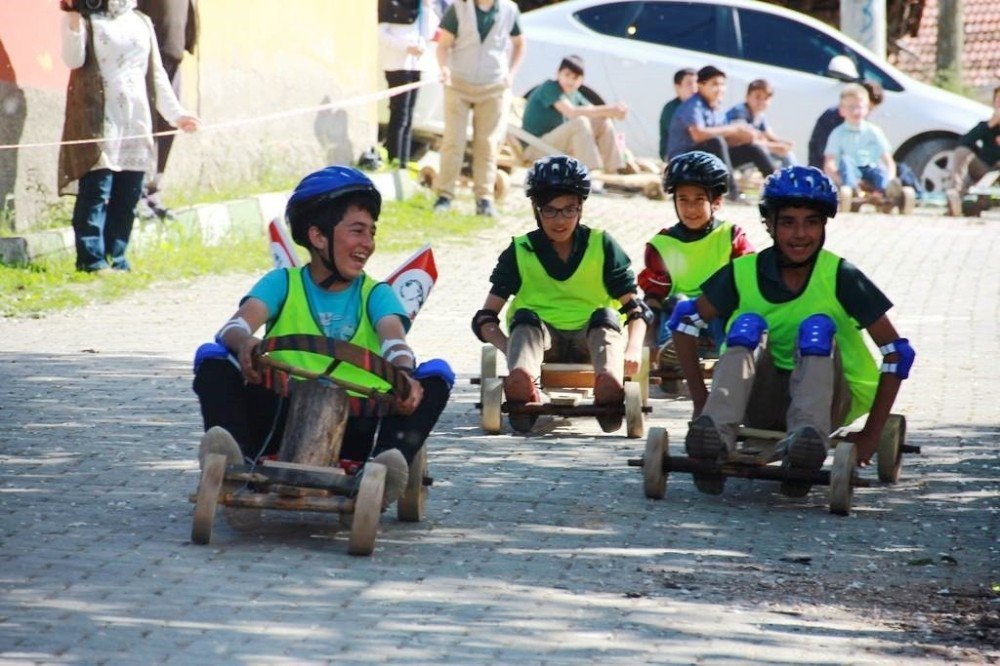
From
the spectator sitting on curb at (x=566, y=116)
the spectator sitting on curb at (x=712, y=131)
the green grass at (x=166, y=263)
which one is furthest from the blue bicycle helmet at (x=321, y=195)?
the spectator sitting on curb at (x=712, y=131)

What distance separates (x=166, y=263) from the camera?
14.0m

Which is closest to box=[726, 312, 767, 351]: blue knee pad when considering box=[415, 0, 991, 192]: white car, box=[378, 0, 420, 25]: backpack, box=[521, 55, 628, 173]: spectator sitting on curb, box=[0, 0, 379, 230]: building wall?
box=[0, 0, 379, 230]: building wall

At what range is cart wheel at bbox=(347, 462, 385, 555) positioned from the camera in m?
6.36

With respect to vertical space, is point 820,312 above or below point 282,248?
below

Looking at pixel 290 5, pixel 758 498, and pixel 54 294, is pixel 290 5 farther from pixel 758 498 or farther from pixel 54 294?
pixel 758 498

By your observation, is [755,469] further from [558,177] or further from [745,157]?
[745,157]

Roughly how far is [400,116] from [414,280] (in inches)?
454

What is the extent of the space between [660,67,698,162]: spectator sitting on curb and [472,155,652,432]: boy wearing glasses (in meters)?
10.8

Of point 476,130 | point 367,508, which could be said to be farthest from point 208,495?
point 476,130

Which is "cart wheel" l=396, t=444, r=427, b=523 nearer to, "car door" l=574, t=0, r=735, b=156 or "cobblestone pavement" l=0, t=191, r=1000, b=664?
"cobblestone pavement" l=0, t=191, r=1000, b=664

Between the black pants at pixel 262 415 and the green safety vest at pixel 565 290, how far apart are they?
8.63 feet

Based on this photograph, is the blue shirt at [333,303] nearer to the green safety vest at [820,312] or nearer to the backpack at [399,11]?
the green safety vest at [820,312]

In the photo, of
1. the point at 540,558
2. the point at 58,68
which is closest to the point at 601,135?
the point at 58,68

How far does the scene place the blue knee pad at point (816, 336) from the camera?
298 inches
